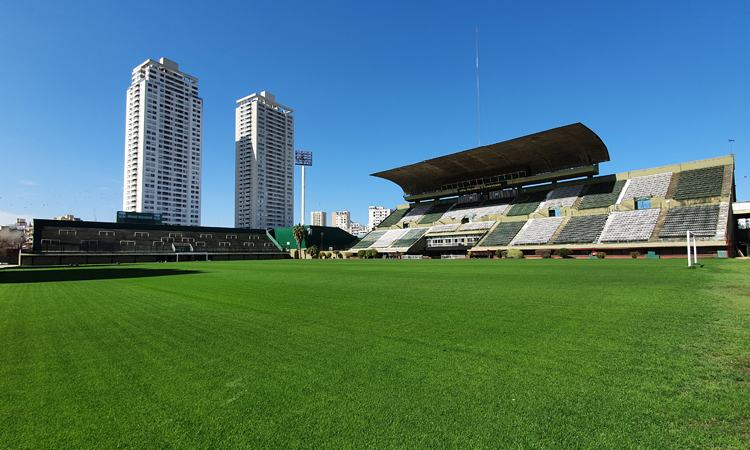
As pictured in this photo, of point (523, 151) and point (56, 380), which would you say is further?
point (523, 151)

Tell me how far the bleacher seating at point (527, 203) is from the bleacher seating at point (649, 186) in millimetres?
11351

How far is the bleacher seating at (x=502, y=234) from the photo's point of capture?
157 feet

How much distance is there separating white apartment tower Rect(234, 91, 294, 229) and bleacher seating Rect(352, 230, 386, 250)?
82.0 m

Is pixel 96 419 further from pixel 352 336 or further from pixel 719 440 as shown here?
pixel 719 440

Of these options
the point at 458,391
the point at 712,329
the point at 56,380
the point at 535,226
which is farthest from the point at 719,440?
the point at 535,226

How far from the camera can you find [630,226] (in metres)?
39.5

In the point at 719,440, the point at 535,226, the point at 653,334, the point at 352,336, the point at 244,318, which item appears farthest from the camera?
the point at 535,226

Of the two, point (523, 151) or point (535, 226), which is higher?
point (523, 151)

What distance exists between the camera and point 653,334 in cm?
535

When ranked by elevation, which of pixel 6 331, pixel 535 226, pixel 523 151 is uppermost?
pixel 523 151

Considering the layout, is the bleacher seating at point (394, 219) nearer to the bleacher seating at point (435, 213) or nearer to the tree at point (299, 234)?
the bleacher seating at point (435, 213)

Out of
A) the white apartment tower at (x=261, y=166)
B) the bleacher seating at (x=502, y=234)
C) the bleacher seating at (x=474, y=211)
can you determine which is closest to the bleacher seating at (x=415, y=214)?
the bleacher seating at (x=474, y=211)

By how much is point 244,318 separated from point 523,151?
2240 inches

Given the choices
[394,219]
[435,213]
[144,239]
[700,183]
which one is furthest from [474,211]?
[144,239]
